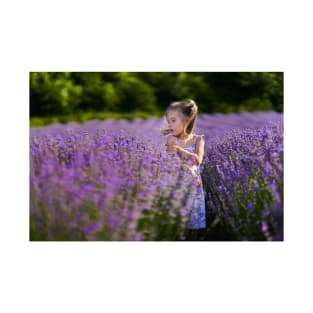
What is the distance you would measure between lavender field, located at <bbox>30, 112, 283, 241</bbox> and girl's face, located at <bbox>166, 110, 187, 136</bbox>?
8 cm

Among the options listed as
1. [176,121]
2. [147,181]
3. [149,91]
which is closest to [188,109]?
[176,121]

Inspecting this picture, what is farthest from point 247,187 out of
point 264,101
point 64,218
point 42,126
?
point 42,126

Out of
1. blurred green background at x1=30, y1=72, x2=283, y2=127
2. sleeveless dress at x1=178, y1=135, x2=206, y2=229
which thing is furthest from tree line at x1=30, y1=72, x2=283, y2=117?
sleeveless dress at x1=178, y1=135, x2=206, y2=229

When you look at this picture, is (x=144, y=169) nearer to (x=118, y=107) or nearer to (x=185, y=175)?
(x=185, y=175)

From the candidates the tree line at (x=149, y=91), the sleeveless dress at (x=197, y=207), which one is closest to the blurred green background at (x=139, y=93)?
the tree line at (x=149, y=91)

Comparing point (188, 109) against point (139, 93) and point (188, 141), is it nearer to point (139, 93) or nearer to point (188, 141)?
point (188, 141)

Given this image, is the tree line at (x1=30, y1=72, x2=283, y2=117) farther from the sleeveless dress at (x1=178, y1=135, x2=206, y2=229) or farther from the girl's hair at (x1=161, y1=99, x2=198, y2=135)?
the sleeveless dress at (x1=178, y1=135, x2=206, y2=229)

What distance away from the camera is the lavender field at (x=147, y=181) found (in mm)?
3084

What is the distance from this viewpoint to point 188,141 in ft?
11.2

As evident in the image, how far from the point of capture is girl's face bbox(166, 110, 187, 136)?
11.2 feet

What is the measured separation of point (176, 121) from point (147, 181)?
45 centimetres

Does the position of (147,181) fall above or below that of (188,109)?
below

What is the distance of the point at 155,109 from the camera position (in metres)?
3.51

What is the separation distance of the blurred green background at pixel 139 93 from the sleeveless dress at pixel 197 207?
0.38 meters
